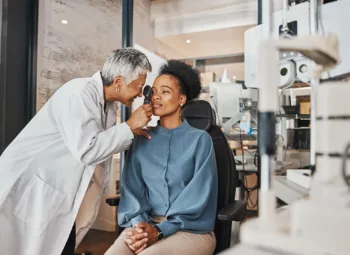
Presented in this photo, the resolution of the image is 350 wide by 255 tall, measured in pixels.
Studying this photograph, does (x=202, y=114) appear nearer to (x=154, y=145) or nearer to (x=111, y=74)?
(x=154, y=145)

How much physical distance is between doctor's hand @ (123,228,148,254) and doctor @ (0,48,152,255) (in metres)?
0.32

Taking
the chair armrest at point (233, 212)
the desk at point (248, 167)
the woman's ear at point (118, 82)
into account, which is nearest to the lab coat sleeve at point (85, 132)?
the woman's ear at point (118, 82)

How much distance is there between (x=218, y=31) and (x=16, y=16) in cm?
166

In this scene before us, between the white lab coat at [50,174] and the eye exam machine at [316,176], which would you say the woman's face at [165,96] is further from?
the eye exam machine at [316,176]

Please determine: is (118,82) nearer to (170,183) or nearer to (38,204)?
(170,183)

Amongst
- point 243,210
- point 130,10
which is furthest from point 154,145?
point 130,10

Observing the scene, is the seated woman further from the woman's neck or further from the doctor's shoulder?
the doctor's shoulder

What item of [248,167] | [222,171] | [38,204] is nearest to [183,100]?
[222,171]

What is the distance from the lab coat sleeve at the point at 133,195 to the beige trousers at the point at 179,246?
0.11 metres

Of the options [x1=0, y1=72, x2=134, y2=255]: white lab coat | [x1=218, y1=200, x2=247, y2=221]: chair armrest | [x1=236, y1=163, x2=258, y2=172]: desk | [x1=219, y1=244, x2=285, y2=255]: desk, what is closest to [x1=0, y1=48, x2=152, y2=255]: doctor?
[x1=0, y1=72, x2=134, y2=255]: white lab coat

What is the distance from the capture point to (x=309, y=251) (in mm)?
388

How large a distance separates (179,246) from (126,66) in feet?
2.71

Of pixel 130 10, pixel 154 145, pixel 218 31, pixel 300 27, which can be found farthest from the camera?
pixel 218 31

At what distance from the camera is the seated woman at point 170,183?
4.20 feet
